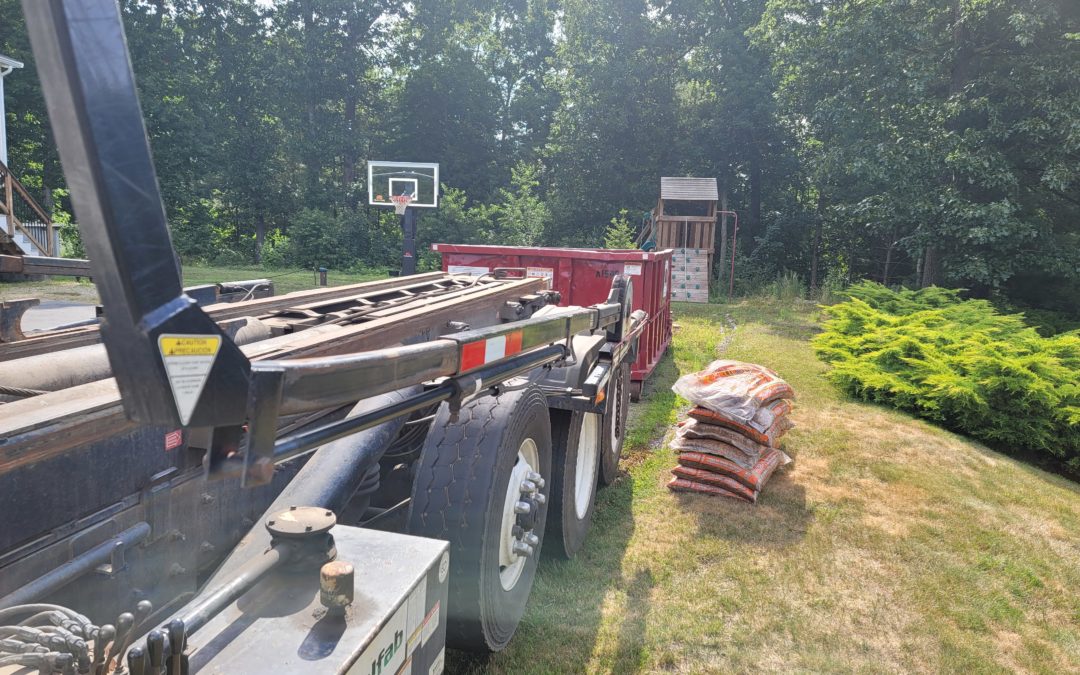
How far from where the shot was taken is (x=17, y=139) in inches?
1061

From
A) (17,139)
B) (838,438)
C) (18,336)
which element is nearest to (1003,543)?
(838,438)

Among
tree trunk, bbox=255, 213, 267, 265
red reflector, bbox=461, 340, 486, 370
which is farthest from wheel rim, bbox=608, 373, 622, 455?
tree trunk, bbox=255, 213, 267, 265

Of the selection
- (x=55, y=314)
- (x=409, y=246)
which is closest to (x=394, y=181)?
(x=409, y=246)

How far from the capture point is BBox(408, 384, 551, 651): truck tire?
2729 millimetres

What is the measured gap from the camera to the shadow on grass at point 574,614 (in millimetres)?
3273

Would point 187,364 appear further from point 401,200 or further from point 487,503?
point 401,200

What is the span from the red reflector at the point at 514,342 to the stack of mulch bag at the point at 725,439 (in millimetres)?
3113

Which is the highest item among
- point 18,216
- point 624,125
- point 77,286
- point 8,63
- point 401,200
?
point 624,125

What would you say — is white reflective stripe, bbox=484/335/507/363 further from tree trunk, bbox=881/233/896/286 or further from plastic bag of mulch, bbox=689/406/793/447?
tree trunk, bbox=881/233/896/286

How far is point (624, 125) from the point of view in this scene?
29.9 meters

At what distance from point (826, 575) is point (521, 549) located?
2285 mm

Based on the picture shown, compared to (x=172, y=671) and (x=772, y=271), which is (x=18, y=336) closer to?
→ (x=172, y=671)

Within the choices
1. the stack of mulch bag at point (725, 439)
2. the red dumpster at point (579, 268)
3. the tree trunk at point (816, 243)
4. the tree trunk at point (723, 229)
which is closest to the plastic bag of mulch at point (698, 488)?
the stack of mulch bag at point (725, 439)

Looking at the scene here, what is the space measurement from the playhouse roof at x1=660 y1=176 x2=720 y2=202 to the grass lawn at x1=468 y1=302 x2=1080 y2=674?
55.1 ft
